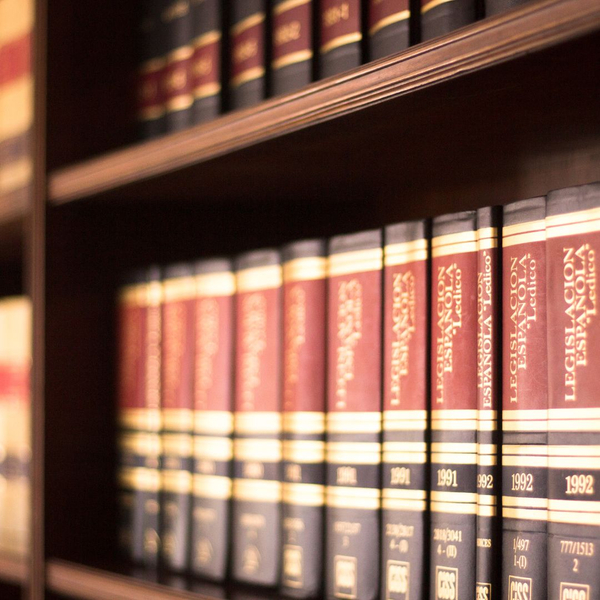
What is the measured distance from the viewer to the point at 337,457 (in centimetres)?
72

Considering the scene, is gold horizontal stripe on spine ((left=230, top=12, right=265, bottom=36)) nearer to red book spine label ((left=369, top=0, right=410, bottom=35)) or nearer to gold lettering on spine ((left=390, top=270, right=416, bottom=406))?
red book spine label ((left=369, top=0, right=410, bottom=35))

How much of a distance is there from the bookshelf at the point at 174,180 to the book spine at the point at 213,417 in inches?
1.8

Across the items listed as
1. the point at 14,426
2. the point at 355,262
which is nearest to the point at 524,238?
the point at 355,262

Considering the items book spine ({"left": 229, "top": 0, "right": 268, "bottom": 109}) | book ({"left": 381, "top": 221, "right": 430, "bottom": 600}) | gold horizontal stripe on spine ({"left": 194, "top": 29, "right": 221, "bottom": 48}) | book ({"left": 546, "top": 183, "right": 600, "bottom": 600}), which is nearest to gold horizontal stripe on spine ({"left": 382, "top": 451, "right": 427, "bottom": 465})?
book ({"left": 381, "top": 221, "right": 430, "bottom": 600})

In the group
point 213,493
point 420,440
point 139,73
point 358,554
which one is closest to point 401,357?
point 420,440

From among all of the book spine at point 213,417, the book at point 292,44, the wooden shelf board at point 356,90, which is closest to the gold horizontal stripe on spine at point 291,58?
the book at point 292,44

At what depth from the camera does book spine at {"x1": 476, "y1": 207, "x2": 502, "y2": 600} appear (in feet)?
1.97

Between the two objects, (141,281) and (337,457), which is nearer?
(337,457)

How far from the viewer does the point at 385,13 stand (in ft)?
2.22

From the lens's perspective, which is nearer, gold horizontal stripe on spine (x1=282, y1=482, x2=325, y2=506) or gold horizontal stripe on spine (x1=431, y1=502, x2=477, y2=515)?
gold horizontal stripe on spine (x1=431, y1=502, x2=477, y2=515)

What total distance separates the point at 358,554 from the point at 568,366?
258 millimetres

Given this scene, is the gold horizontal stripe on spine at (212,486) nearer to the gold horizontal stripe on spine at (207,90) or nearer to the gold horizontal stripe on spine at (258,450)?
the gold horizontal stripe on spine at (258,450)

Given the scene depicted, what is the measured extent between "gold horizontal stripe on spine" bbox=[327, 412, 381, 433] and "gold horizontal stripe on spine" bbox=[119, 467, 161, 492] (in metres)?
0.27

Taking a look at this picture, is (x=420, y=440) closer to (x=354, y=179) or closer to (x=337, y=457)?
(x=337, y=457)
